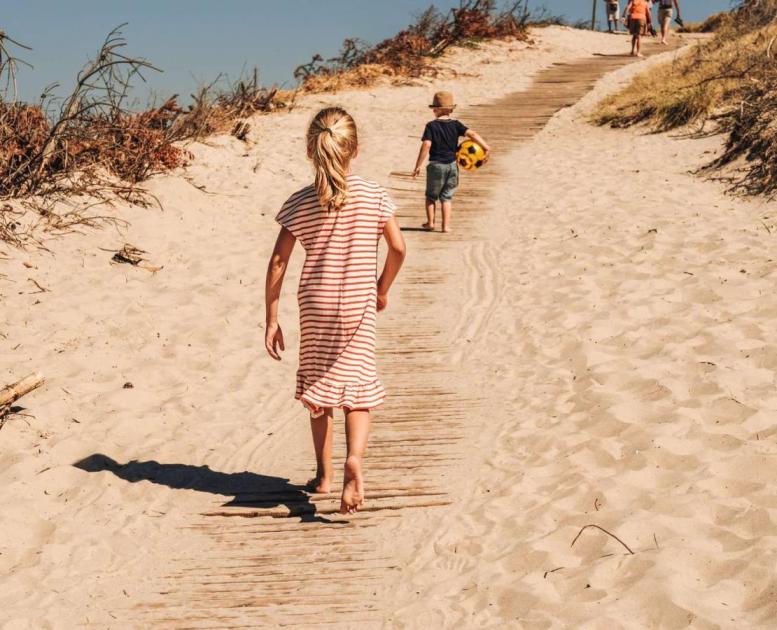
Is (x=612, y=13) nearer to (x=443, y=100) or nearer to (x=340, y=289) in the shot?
(x=443, y=100)

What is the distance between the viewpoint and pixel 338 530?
4566 millimetres

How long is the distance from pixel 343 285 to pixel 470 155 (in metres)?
6.05

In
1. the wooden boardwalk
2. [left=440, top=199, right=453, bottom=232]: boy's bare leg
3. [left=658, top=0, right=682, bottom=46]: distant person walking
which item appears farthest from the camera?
[left=658, top=0, right=682, bottom=46]: distant person walking

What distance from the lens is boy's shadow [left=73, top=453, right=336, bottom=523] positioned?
4.96 meters

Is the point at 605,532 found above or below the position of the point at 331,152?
below

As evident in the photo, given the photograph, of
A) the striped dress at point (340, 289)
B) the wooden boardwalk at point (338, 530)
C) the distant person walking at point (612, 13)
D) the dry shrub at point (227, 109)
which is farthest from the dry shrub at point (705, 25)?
the striped dress at point (340, 289)

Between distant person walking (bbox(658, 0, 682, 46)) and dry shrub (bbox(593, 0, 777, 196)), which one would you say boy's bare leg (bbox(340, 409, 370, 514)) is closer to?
dry shrub (bbox(593, 0, 777, 196))

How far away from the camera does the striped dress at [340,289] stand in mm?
4281

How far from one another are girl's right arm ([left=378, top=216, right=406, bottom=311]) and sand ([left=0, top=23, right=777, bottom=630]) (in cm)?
118

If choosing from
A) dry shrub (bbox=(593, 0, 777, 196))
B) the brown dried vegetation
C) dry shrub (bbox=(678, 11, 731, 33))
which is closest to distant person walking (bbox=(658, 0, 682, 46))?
dry shrub (bbox=(593, 0, 777, 196))

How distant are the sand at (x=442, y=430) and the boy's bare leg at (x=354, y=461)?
0.31 metres

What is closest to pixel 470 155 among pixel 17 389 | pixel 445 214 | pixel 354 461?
pixel 445 214

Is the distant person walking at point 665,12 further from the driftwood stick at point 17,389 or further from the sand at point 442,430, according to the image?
the driftwood stick at point 17,389

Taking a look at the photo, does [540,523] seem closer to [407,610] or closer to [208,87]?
[407,610]
